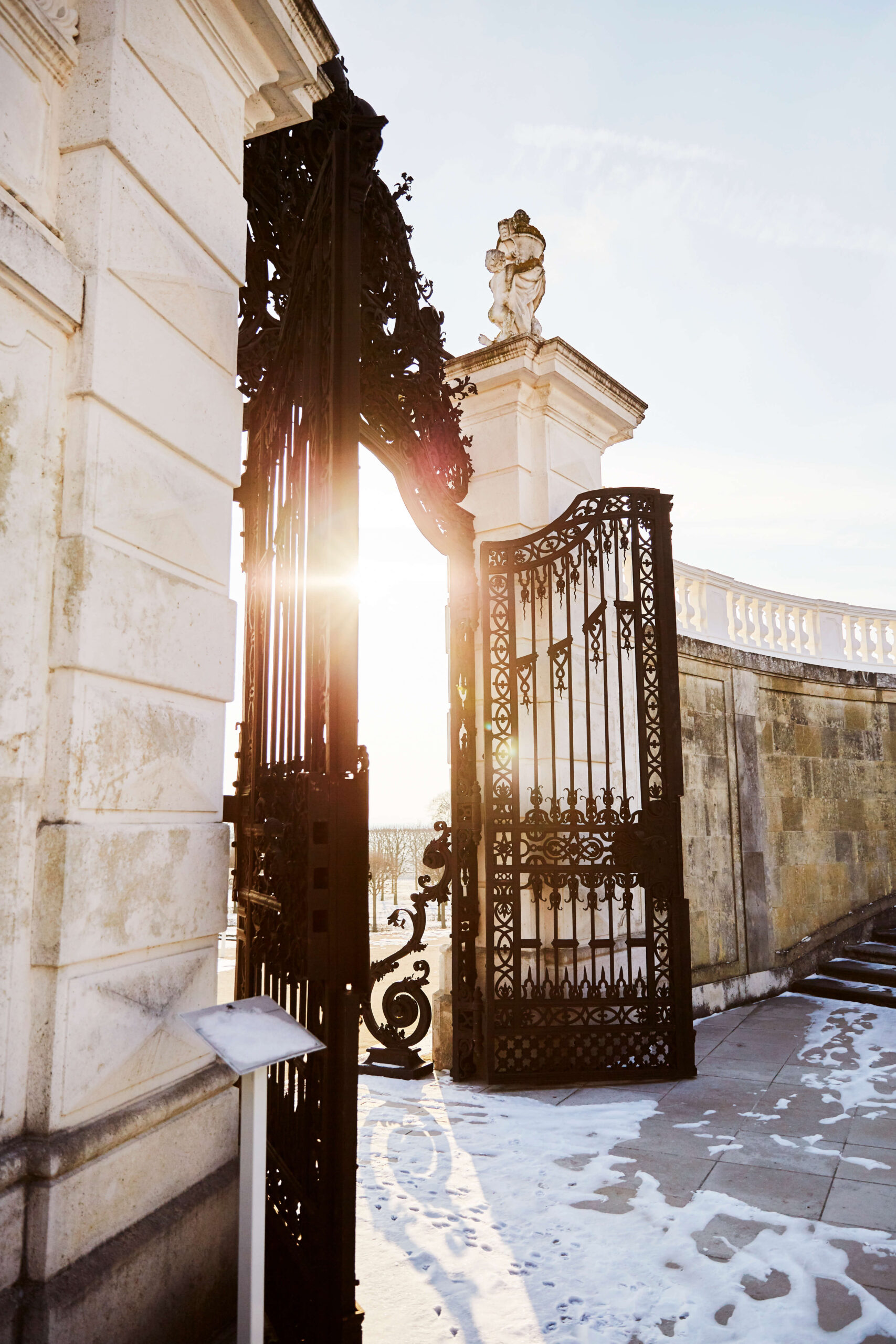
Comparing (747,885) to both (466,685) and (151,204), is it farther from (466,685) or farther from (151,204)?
(151,204)

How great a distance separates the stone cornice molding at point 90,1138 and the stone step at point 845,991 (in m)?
7.04

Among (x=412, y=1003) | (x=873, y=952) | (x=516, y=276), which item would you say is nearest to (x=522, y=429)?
(x=516, y=276)

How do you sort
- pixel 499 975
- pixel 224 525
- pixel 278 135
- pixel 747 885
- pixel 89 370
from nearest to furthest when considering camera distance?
1. pixel 89 370
2. pixel 224 525
3. pixel 278 135
4. pixel 499 975
5. pixel 747 885

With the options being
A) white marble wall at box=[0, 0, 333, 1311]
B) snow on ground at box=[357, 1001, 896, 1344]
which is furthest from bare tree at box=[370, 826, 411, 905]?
white marble wall at box=[0, 0, 333, 1311]

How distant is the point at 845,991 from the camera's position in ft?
26.5

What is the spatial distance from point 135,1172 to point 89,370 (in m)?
2.12

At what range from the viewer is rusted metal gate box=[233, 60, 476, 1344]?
8.05 ft

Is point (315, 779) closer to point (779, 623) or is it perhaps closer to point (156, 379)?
point (156, 379)

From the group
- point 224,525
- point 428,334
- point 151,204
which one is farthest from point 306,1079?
point 428,334

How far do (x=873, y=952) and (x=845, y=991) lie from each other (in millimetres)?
969

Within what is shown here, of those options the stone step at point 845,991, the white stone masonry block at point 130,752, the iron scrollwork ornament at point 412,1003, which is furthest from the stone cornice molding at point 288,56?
the stone step at point 845,991

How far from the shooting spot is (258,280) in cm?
413

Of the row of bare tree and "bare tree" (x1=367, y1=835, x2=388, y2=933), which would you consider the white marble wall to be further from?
"bare tree" (x1=367, y1=835, x2=388, y2=933)

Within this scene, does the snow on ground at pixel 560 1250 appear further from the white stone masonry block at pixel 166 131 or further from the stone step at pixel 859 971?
the stone step at pixel 859 971
